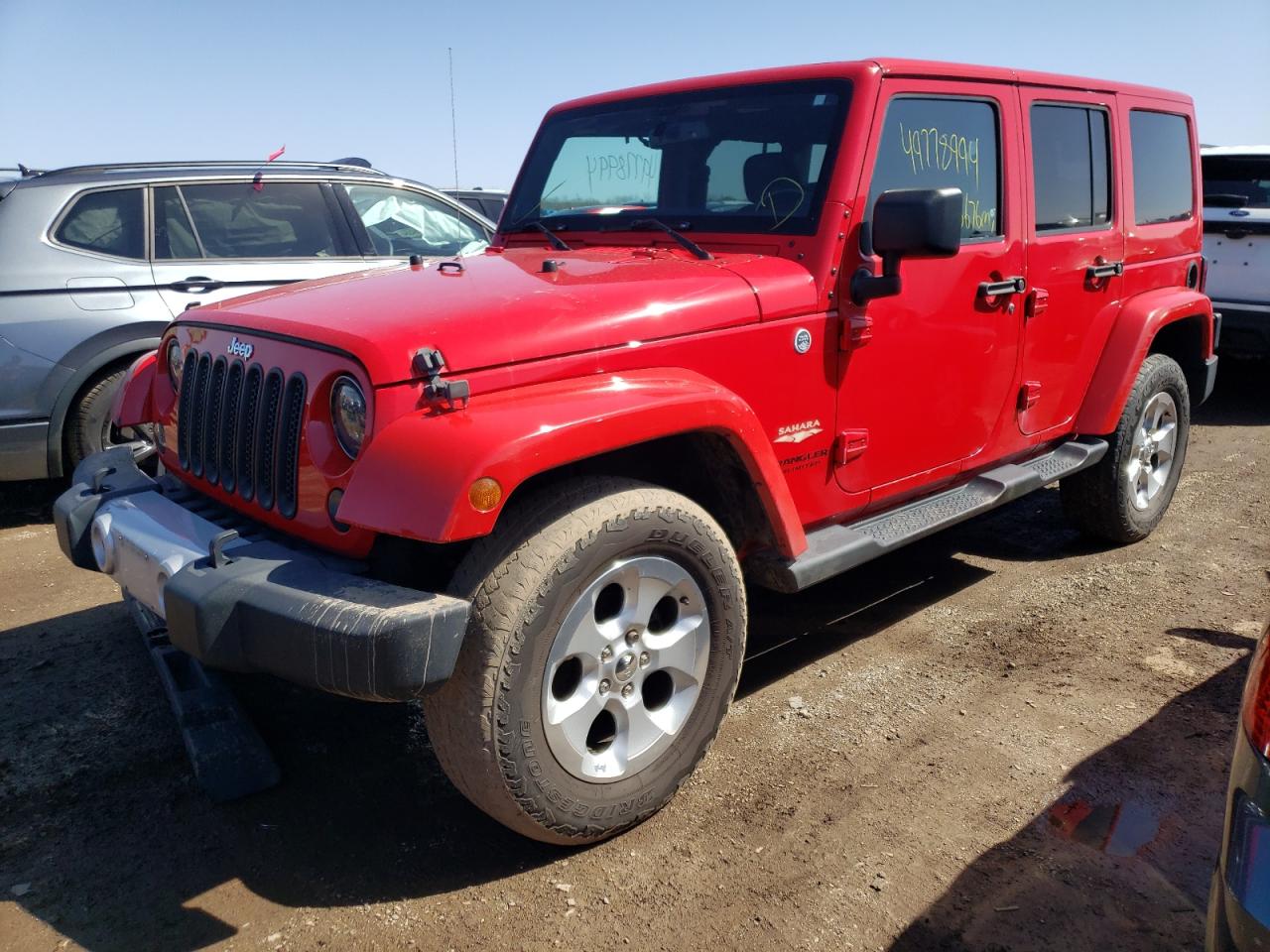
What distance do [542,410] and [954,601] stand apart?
251cm

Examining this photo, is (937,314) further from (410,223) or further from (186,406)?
(410,223)

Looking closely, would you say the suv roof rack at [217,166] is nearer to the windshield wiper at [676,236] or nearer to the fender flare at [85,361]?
the fender flare at [85,361]

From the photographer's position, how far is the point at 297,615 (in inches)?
84.7

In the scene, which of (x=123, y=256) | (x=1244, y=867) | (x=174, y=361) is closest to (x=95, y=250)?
(x=123, y=256)

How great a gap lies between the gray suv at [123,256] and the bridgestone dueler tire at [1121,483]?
3334mm

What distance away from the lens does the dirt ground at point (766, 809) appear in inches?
93.1

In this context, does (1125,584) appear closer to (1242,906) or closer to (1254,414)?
(1242,906)

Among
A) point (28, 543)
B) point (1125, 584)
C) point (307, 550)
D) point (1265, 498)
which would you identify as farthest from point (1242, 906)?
point (28, 543)

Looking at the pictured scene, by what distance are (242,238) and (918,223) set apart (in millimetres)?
4394

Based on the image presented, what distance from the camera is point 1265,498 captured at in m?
5.53

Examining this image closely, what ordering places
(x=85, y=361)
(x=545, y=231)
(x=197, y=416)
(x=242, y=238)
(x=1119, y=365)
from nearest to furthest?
(x=197, y=416) < (x=545, y=231) < (x=1119, y=365) < (x=85, y=361) < (x=242, y=238)

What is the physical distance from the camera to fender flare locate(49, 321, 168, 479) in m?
5.21

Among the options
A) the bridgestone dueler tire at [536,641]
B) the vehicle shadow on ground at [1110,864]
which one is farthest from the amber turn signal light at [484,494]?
the vehicle shadow on ground at [1110,864]

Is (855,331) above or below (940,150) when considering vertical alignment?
below
